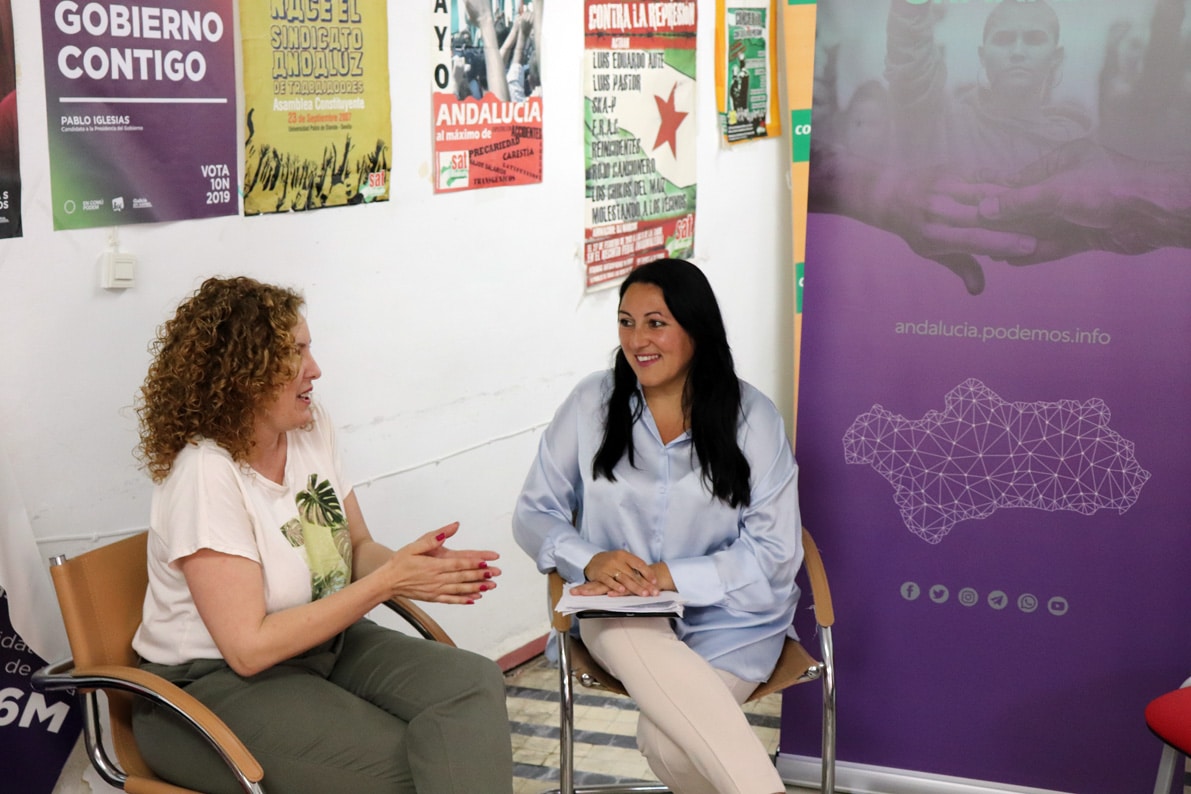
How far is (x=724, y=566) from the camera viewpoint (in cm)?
278

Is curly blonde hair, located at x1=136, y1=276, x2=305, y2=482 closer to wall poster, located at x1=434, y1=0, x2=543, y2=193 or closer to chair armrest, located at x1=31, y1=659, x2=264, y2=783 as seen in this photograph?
chair armrest, located at x1=31, y1=659, x2=264, y2=783

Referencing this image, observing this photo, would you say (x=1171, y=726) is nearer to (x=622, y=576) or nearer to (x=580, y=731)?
(x=622, y=576)

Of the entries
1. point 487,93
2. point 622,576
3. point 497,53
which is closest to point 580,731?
point 622,576

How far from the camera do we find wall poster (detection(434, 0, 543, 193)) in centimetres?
349

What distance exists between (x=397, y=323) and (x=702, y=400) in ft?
3.17

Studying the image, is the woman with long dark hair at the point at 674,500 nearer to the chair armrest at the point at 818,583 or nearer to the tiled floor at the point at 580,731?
the chair armrest at the point at 818,583

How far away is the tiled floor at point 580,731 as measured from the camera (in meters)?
3.28

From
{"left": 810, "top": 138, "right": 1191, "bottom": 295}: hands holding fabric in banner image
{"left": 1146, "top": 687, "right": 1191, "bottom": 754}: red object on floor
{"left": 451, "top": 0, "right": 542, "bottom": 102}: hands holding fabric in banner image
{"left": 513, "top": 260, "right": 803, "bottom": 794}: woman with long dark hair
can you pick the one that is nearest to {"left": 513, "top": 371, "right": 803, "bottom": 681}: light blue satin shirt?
{"left": 513, "top": 260, "right": 803, "bottom": 794}: woman with long dark hair

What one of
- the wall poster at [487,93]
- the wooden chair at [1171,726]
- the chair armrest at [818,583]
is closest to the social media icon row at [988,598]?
the chair armrest at [818,583]

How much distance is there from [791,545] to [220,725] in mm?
1300

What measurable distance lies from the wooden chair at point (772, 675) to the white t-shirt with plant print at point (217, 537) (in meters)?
0.55

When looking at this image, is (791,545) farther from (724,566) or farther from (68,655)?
(68,655)

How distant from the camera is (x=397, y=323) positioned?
341 cm

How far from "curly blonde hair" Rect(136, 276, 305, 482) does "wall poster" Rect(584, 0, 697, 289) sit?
2106mm
